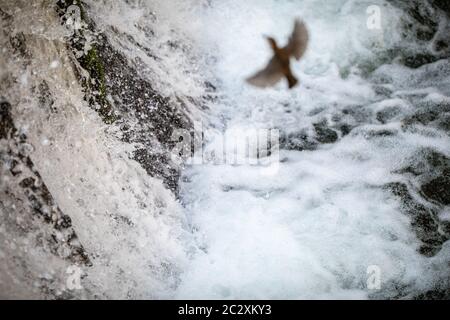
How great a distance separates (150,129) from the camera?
2449 millimetres

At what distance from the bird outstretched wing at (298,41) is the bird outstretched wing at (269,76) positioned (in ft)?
0.73

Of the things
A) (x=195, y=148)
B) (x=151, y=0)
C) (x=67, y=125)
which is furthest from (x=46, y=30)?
(x=195, y=148)

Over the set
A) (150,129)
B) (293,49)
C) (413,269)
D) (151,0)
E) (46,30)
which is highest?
(293,49)

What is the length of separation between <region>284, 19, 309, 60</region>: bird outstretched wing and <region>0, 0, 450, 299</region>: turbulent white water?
0.23 feet

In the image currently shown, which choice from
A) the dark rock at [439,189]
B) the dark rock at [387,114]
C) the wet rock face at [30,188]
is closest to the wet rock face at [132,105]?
the wet rock face at [30,188]

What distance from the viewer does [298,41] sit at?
344 cm

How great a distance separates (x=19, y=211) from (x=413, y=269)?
107 inches

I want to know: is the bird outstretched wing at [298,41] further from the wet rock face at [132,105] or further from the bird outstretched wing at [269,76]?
the wet rock face at [132,105]

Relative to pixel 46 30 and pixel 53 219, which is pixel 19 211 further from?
pixel 46 30

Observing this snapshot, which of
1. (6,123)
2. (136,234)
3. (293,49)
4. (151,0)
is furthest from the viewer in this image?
(293,49)

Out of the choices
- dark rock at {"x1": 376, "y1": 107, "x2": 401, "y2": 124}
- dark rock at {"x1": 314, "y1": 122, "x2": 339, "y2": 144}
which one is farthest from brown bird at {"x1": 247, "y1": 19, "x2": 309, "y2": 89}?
dark rock at {"x1": 376, "y1": 107, "x2": 401, "y2": 124}

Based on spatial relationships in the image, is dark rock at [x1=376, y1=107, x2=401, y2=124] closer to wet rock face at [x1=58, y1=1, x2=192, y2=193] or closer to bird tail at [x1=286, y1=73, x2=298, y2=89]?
bird tail at [x1=286, y1=73, x2=298, y2=89]

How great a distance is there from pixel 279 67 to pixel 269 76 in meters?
0.14

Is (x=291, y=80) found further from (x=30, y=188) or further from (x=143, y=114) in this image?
(x=30, y=188)
